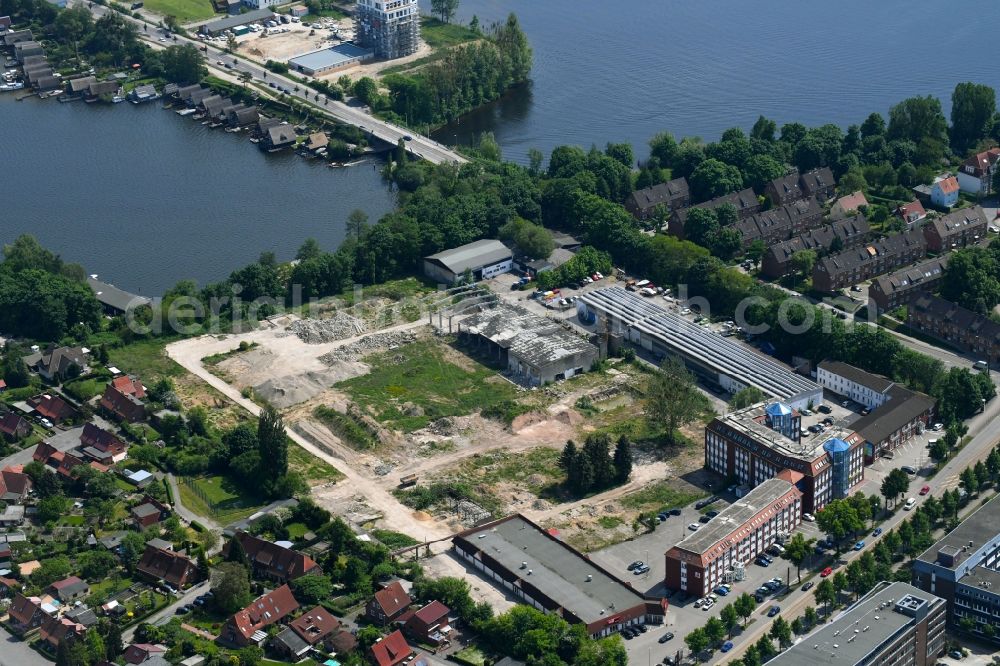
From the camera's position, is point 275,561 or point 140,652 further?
point 275,561

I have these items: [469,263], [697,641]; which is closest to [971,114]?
[469,263]

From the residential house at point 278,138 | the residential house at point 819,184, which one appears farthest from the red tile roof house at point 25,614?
the residential house at point 278,138

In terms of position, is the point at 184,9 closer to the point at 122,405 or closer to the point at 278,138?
the point at 278,138

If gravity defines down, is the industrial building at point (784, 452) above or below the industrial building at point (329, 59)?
below

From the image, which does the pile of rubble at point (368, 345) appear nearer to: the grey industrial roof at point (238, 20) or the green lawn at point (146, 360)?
the green lawn at point (146, 360)

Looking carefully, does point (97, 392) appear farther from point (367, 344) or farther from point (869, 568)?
point (869, 568)

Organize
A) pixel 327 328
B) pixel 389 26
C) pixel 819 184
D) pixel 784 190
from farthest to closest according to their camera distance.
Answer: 1. pixel 389 26
2. pixel 819 184
3. pixel 784 190
4. pixel 327 328

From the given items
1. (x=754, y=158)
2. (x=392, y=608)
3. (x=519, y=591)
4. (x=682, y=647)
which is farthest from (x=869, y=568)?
(x=754, y=158)

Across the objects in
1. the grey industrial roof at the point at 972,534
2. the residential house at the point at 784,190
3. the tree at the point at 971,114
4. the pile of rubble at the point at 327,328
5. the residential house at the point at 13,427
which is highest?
the tree at the point at 971,114
